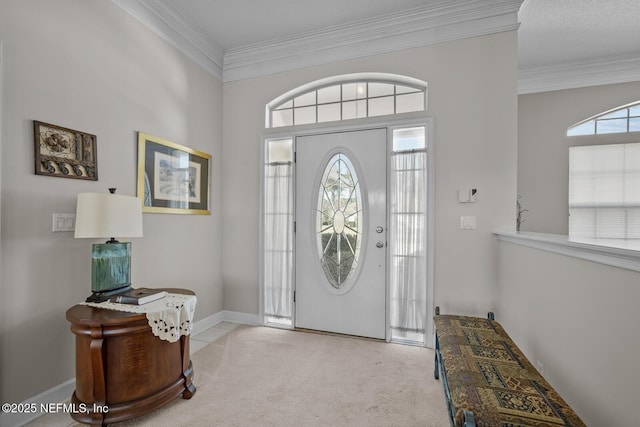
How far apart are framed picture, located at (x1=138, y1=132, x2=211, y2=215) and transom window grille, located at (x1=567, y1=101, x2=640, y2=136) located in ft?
14.6

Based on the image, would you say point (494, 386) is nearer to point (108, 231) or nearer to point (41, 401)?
point (108, 231)

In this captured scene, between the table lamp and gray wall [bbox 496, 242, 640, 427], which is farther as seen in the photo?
the table lamp

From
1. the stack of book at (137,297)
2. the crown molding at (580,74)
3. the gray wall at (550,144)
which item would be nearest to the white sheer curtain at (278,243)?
the stack of book at (137,297)

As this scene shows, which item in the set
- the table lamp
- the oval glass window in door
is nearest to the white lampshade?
the table lamp

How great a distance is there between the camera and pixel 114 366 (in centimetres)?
168

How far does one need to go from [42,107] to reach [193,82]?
1.51 meters

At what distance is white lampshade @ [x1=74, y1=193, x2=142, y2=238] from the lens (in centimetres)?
181

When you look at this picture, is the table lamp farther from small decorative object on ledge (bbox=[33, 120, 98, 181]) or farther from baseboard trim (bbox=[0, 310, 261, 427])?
baseboard trim (bbox=[0, 310, 261, 427])

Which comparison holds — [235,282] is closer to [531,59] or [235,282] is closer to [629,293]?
[629,293]

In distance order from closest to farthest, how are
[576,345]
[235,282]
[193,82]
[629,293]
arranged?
1. [629,293]
2. [576,345]
3. [193,82]
4. [235,282]

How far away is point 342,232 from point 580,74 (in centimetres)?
355

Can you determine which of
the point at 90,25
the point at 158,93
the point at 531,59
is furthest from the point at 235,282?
the point at 531,59

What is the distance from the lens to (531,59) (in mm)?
3621

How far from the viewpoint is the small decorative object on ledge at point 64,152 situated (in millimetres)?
1883
